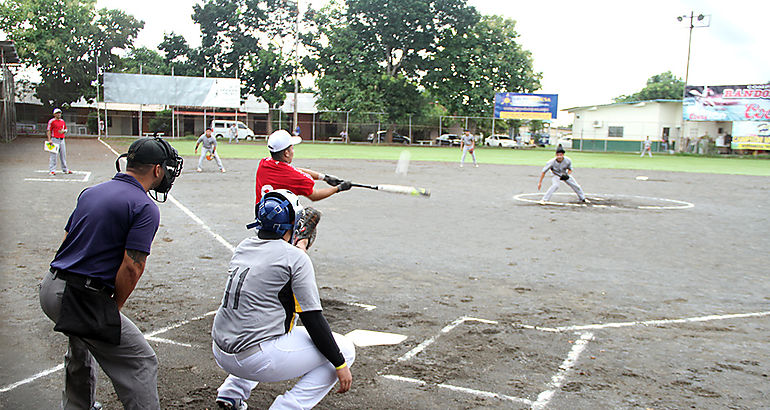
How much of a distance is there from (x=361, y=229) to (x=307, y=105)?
64307 millimetres

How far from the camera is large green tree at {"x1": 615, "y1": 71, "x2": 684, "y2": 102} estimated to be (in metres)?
94.3

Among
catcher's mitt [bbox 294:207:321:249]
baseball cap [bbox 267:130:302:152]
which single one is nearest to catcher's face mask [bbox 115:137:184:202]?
catcher's mitt [bbox 294:207:321:249]

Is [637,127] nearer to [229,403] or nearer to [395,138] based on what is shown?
[395,138]

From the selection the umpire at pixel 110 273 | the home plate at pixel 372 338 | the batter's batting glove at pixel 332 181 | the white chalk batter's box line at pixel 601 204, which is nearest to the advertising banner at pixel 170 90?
the white chalk batter's box line at pixel 601 204

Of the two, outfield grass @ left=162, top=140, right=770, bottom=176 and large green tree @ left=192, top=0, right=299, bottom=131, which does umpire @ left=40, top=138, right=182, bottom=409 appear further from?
large green tree @ left=192, top=0, right=299, bottom=131

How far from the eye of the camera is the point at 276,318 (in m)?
3.65

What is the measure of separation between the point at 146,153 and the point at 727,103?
6157 centimetres

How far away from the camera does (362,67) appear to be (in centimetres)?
6544

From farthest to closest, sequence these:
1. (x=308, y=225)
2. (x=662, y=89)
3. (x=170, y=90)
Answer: (x=662, y=89)
(x=170, y=90)
(x=308, y=225)

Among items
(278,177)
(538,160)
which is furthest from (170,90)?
(278,177)

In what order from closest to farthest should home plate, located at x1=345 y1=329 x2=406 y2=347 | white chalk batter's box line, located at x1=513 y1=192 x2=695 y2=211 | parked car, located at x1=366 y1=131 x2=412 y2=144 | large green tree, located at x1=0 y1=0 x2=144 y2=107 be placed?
home plate, located at x1=345 y1=329 x2=406 y2=347
large green tree, located at x1=0 y1=0 x2=144 y2=107
white chalk batter's box line, located at x1=513 y1=192 x2=695 y2=211
parked car, located at x1=366 y1=131 x2=412 y2=144

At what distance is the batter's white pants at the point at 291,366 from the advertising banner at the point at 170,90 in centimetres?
5542

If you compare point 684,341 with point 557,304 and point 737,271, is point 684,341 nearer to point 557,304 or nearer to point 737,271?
point 557,304

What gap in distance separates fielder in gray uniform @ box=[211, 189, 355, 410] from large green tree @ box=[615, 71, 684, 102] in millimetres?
101495
